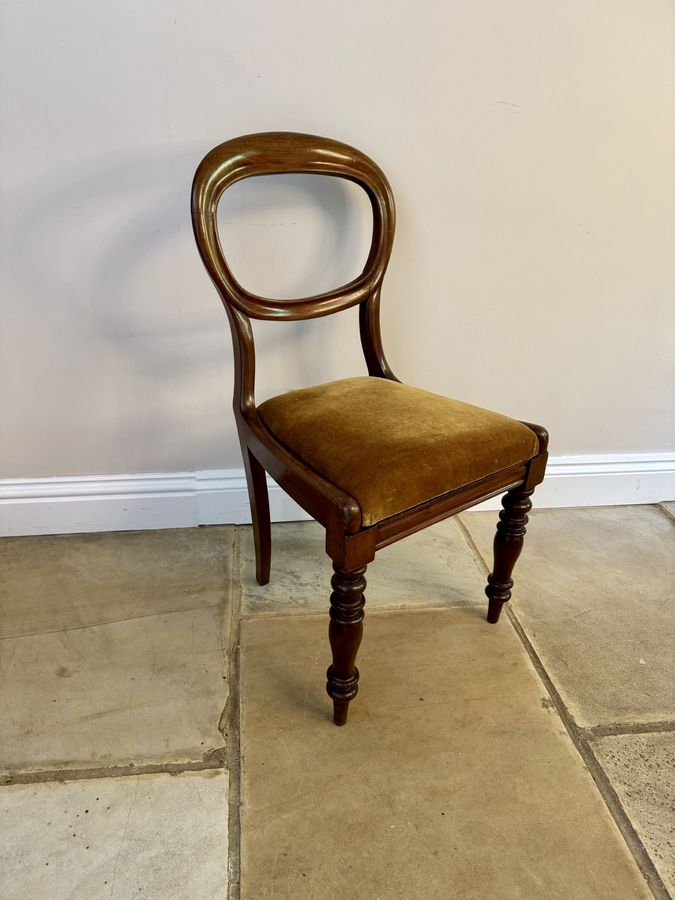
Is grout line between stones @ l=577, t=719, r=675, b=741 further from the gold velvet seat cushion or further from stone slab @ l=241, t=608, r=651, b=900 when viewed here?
the gold velvet seat cushion

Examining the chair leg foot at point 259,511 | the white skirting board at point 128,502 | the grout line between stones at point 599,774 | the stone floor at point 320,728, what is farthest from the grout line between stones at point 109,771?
the white skirting board at point 128,502

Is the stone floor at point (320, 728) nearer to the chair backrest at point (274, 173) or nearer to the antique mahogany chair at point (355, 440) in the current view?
the antique mahogany chair at point (355, 440)

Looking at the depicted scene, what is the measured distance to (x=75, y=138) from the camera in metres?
1.41

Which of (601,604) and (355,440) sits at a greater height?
(355,440)

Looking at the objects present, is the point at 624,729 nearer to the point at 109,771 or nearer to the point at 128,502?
the point at 109,771

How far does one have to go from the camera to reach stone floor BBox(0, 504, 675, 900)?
3.23ft

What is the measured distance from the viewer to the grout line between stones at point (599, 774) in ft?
3.24

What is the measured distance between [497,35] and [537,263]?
54cm

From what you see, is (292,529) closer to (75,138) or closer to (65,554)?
(65,554)

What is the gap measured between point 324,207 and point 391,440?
2.43 feet

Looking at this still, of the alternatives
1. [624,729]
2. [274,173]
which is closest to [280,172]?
[274,173]

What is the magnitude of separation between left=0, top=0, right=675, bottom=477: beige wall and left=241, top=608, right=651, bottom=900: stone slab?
73 centimetres

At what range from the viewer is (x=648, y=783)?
1126mm

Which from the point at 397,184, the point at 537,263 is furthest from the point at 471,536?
the point at 397,184
